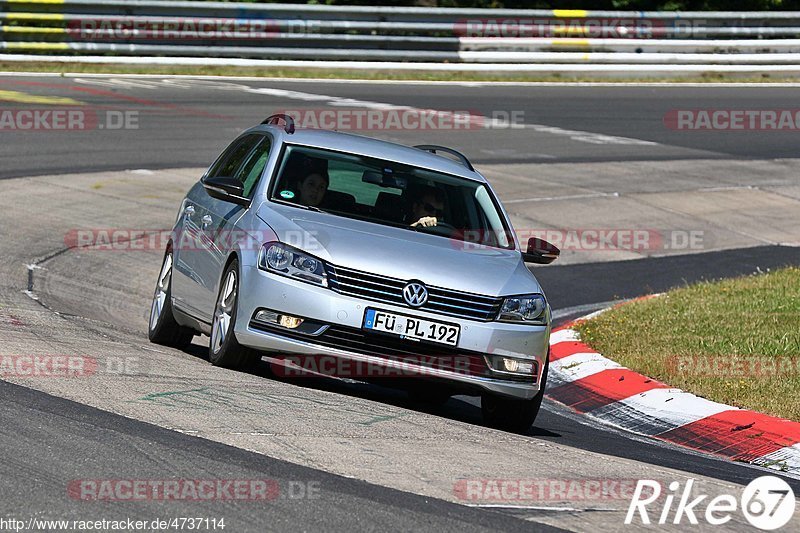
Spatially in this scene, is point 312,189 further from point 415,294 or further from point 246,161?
point 415,294

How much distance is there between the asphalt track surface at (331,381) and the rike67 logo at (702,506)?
49 centimetres

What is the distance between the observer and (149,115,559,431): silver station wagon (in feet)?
26.0

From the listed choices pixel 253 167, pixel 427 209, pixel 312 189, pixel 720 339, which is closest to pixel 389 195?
pixel 427 209

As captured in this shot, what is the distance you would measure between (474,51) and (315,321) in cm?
2222

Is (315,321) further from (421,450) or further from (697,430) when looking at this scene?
(697,430)

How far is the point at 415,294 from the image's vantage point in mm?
7918

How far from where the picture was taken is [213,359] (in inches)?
338

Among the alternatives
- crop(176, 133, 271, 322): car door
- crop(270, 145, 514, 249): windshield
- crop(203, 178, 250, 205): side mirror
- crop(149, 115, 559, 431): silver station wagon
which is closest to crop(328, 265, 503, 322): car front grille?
crop(149, 115, 559, 431): silver station wagon

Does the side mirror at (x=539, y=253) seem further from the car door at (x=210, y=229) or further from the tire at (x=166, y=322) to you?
the tire at (x=166, y=322)

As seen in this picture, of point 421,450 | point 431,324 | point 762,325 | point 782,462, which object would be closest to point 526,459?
point 421,450

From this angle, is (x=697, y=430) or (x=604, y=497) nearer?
(x=604, y=497)

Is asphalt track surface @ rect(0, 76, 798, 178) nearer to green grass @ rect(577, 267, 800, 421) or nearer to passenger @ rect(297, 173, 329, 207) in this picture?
green grass @ rect(577, 267, 800, 421)

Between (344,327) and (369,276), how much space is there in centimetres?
31

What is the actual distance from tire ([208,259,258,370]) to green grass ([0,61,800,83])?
17.9 m
